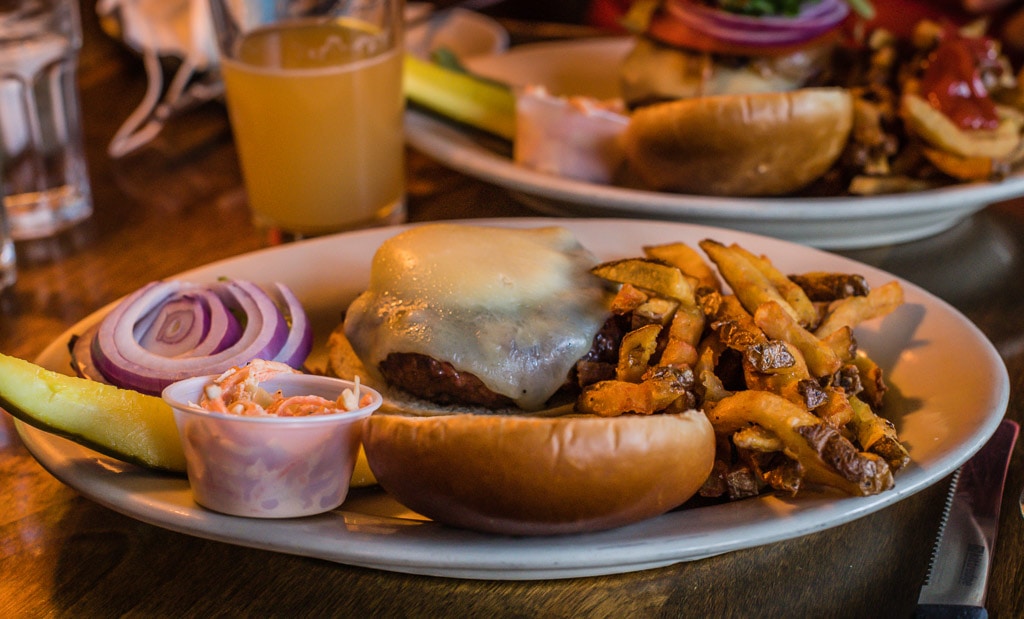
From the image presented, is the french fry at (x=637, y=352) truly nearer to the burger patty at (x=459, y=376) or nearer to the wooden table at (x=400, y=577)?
the burger patty at (x=459, y=376)

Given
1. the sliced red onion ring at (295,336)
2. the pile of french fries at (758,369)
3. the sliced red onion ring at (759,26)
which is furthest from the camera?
the sliced red onion ring at (759,26)

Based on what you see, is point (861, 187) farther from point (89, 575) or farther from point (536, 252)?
point (89, 575)

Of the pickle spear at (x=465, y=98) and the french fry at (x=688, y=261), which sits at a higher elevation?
the french fry at (x=688, y=261)

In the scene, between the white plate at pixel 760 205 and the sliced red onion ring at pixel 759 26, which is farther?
the sliced red onion ring at pixel 759 26

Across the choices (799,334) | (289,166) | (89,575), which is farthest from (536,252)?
(289,166)

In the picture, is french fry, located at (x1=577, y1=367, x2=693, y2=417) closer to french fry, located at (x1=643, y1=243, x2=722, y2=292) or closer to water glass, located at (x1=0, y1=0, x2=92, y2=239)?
french fry, located at (x1=643, y1=243, x2=722, y2=292)

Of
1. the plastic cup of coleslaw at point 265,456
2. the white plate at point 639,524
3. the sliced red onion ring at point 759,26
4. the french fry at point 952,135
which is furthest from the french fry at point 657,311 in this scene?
the sliced red onion ring at point 759,26

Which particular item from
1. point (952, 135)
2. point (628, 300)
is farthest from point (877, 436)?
point (952, 135)
